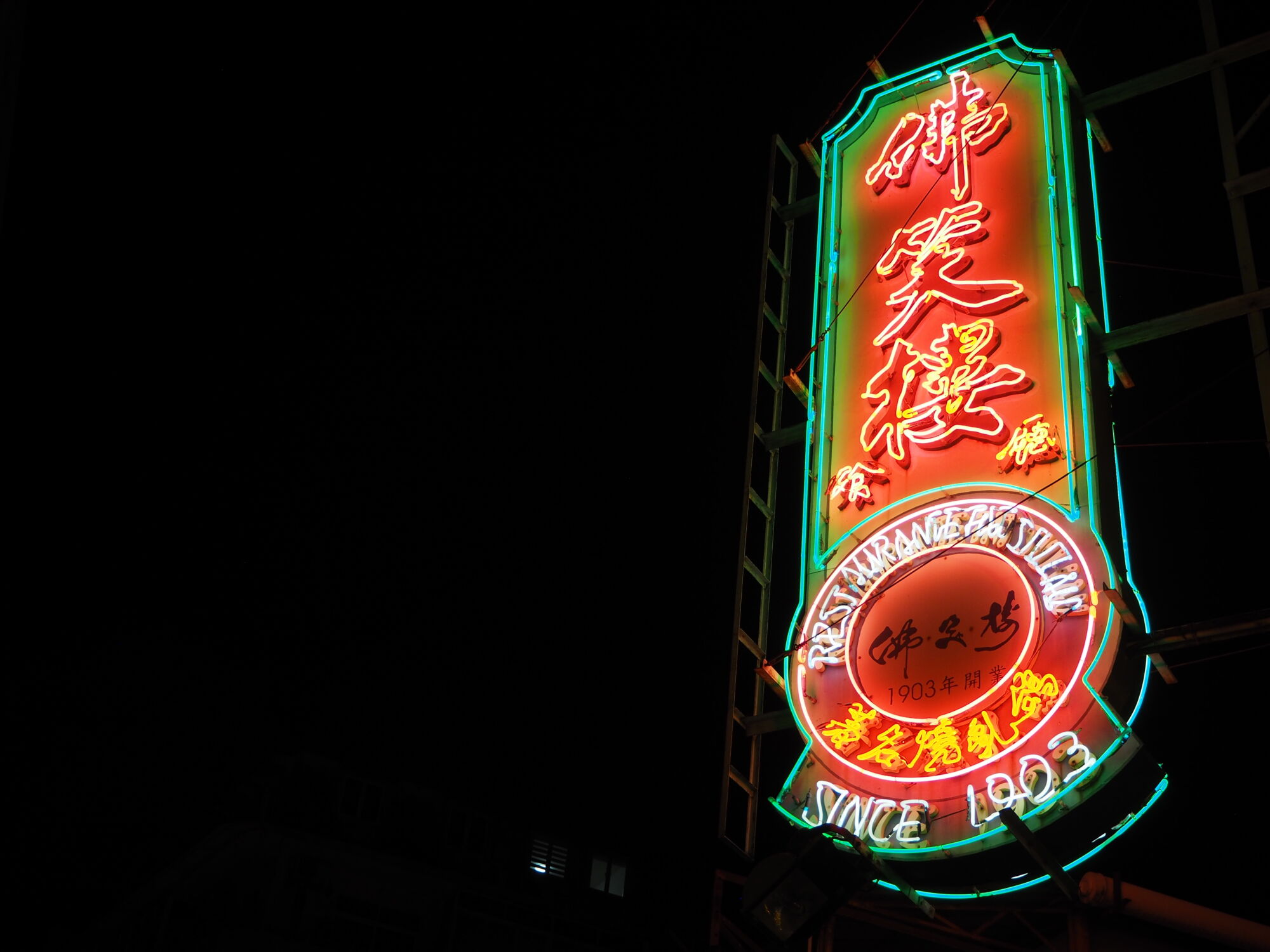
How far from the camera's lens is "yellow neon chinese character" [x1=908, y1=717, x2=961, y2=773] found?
8930mm

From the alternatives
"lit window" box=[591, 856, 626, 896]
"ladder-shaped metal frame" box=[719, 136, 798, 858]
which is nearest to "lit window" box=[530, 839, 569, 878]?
"lit window" box=[591, 856, 626, 896]

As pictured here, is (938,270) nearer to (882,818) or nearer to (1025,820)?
(882,818)

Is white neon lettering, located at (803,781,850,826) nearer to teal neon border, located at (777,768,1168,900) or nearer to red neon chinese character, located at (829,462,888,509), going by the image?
teal neon border, located at (777,768,1168,900)

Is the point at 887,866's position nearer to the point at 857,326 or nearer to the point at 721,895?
the point at 721,895

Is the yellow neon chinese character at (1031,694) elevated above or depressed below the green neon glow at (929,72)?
below

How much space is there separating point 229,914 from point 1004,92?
53.3 ft

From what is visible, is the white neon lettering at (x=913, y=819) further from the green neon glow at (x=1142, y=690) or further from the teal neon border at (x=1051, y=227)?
the teal neon border at (x=1051, y=227)

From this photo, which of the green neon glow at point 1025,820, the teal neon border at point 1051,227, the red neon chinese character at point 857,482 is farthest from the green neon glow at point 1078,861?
the red neon chinese character at point 857,482

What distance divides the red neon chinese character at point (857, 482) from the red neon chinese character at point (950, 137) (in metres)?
→ 2.87

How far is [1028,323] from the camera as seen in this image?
10570 mm

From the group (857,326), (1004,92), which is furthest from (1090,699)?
(1004,92)

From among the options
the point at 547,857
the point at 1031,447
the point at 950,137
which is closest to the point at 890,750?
the point at 1031,447

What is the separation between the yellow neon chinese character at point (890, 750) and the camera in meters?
9.14

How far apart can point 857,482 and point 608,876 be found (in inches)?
586
